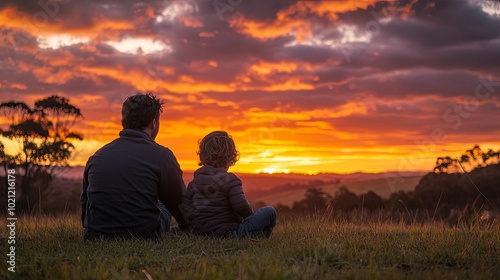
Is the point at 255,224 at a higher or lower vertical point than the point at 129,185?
lower

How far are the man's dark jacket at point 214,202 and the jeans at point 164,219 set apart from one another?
35 cm

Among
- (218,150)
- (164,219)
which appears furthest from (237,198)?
(164,219)

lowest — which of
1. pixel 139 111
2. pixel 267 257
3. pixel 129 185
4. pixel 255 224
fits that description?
pixel 267 257

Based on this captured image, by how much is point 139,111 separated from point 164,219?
1.54 m

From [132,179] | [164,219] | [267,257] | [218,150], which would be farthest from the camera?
[164,219]

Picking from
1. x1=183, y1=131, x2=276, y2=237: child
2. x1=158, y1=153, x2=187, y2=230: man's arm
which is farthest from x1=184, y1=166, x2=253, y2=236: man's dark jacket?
x1=158, y1=153, x2=187, y2=230: man's arm

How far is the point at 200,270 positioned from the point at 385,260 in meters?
1.90

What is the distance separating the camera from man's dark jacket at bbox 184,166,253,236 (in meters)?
7.09

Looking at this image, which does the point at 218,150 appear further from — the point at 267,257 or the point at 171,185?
the point at 267,257

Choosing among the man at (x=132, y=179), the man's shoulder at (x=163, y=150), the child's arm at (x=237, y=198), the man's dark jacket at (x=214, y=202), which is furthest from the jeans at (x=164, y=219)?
the child's arm at (x=237, y=198)

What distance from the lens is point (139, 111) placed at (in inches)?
276

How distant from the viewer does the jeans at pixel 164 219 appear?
289 inches

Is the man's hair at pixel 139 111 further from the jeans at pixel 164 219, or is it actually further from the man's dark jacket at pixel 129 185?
the jeans at pixel 164 219

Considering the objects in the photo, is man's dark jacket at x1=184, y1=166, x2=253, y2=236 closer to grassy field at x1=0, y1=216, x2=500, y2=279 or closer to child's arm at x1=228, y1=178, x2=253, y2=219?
child's arm at x1=228, y1=178, x2=253, y2=219
